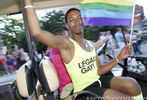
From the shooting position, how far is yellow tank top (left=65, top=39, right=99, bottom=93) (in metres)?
1.73

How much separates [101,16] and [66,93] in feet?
3.71

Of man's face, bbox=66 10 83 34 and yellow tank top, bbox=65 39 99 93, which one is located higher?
man's face, bbox=66 10 83 34

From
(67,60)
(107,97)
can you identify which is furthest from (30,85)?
(107,97)

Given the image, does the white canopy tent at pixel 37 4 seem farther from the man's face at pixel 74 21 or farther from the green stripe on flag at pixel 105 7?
the man's face at pixel 74 21

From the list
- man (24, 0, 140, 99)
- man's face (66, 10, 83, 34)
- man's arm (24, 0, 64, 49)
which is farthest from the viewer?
man's face (66, 10, 83, 34)

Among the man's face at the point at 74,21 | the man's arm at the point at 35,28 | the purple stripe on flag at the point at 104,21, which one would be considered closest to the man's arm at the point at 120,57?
the purple stripe on flag at the point at 104,21

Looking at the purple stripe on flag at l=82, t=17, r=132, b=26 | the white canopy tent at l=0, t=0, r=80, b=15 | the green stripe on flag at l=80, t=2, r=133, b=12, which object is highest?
the white canopy tent at l=0, t=0, r=80, b=15

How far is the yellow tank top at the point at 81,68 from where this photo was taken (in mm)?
1733

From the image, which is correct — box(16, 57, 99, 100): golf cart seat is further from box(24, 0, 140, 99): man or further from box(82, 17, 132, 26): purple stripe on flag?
box(82, 17, 132, 26): purple stripe on flag

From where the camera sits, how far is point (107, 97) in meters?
1.56

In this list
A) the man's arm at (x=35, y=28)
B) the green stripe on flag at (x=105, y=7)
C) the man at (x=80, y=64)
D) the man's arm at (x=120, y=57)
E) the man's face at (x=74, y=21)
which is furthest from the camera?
the green stripe on flag at (x=105, y=7)

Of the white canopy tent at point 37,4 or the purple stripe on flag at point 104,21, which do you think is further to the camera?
the purple stripe on flag at point 104,21

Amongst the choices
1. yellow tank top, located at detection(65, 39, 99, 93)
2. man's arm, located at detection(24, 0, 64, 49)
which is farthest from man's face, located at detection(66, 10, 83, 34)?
man's arm, located at detection(24, 0, 64, 49)

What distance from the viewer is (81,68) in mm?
1747
